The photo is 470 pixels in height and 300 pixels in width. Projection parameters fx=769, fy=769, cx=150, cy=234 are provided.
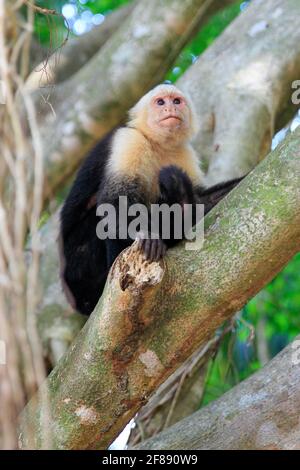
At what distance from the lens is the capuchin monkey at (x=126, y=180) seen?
3650 mm

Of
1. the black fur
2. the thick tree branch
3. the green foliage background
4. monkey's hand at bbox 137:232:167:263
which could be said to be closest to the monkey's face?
the black fur

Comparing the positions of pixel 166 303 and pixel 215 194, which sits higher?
pixel 215 194

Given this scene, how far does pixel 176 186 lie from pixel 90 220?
77 centimetres

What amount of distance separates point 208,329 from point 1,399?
1.16m

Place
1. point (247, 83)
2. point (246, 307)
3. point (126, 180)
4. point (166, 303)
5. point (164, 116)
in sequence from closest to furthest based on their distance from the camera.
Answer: point (166, 303) → point (126, 180) → point (164, 116) → point (247, 83) → point (246, 307)

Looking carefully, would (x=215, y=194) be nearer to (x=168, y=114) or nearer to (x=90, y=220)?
(x=168, y=114)

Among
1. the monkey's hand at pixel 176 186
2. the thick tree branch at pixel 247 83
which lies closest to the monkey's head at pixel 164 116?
the thick tree branch at pixel 247 83

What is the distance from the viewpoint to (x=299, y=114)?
5.41 m

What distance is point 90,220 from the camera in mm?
3955

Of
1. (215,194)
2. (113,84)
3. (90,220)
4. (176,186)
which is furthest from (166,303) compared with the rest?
(113,84)

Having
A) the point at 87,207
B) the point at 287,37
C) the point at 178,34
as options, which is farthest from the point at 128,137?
the point at 287,37

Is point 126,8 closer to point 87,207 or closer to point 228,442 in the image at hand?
point 87,207

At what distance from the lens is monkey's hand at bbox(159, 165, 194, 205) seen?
332cm

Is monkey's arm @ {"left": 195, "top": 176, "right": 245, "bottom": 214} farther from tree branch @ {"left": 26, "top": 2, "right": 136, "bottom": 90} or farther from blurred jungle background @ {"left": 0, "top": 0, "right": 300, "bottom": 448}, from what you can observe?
tree branch @ {"left": 26, "top": 2, "right": 136, "bottom": 90}
